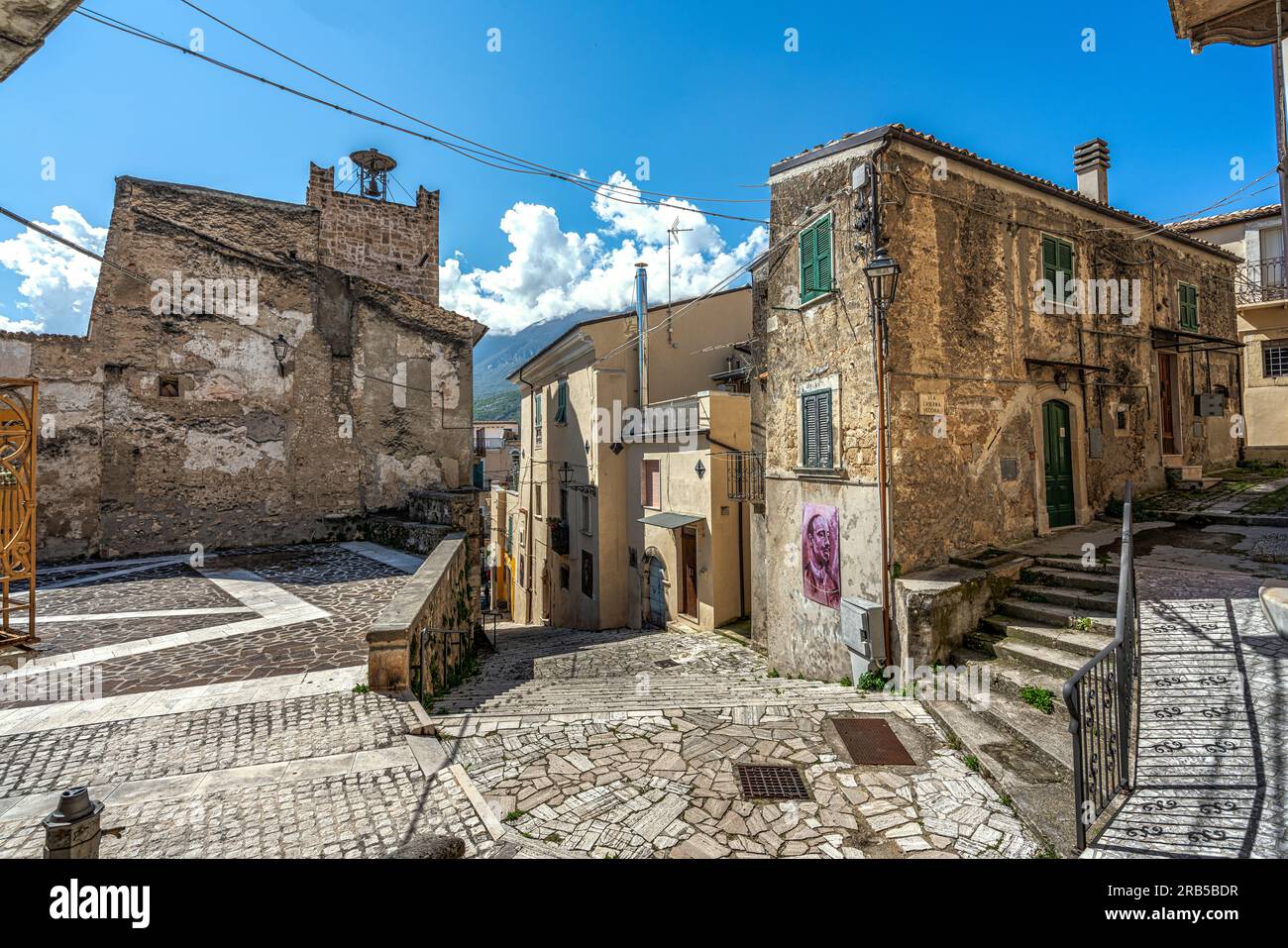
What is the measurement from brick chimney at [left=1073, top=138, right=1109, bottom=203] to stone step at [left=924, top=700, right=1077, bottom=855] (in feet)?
44.1

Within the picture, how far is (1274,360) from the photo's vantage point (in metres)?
19.9

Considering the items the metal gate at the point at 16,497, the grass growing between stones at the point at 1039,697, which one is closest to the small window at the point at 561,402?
the metal gate at the point at 16,497

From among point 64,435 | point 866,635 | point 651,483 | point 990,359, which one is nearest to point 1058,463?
point 990,359

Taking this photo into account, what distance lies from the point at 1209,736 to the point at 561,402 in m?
19.8

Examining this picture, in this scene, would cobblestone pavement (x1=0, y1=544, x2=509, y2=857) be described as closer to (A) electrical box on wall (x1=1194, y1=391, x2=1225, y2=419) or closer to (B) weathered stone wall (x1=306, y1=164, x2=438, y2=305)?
(B) weathered stone wall (x1=306, y1=164, x2=438, y2=305)

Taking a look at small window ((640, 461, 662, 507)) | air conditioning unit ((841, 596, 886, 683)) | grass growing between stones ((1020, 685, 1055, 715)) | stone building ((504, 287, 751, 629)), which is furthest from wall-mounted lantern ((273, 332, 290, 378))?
grass growing between stones ((1020, 685, 1055, 715))

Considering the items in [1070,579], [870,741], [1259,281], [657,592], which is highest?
[1259,281]

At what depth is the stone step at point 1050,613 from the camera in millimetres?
7503

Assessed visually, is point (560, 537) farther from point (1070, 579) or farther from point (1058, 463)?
point (1070, 579)

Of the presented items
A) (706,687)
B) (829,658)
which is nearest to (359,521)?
(706,687)

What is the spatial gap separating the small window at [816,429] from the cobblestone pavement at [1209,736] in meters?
4.68

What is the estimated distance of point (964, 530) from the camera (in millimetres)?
9688
